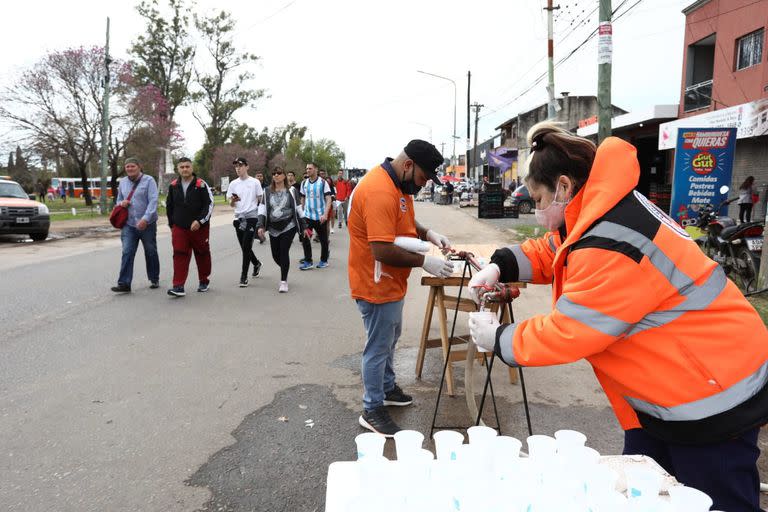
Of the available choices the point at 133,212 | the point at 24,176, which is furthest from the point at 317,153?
the point at 133,212

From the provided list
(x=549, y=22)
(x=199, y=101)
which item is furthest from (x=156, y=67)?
(x=549, y=22)

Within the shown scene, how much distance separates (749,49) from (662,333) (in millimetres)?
20362

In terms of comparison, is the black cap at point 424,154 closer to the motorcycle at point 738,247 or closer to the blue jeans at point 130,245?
the blue jeans at point 130,245

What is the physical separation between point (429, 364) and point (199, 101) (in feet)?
150

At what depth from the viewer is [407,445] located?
58.4 inches

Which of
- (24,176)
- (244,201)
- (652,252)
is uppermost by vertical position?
(24,176)

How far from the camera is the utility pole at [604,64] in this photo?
378 inches

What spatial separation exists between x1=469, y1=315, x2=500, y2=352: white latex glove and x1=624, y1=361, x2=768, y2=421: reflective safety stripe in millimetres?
559

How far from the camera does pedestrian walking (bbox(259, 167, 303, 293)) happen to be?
8523 millimetres

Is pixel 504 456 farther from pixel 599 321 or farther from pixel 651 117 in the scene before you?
pixel 651 117

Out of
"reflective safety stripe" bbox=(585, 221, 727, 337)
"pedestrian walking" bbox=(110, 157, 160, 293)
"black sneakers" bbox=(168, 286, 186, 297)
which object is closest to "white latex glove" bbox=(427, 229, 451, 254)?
"reflective safety stripe" bbox=(585, 221, 727, 337)

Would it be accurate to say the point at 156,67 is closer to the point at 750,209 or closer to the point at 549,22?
the point at 549,22

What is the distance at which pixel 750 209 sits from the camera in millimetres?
16047

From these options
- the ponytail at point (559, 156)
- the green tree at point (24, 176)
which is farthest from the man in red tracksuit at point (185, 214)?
the green tree at point (24, 176)
